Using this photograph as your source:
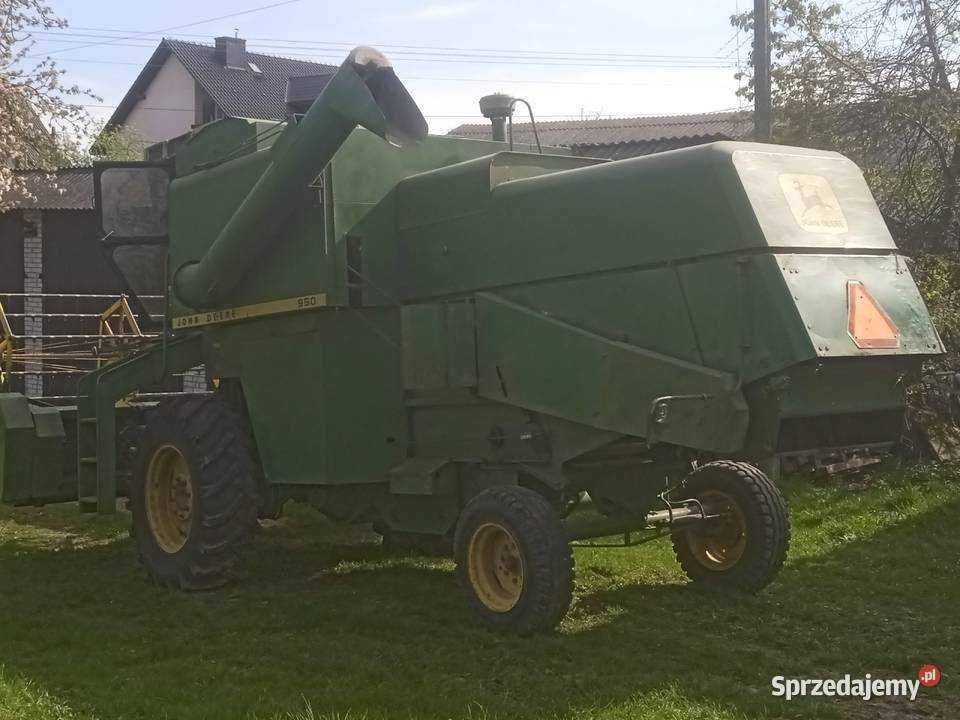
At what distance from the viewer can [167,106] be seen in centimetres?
4488

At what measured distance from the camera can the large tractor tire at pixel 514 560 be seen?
662 cm

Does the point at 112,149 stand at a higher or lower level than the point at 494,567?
higher

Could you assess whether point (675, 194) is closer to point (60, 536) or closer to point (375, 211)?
point (375, 211)

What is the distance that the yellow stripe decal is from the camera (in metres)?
8.04

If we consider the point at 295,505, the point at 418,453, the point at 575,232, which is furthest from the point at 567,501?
the point at 295,505

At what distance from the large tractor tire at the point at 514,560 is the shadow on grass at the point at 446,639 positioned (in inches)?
→ 5.9

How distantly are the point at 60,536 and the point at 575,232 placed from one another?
6075 mm

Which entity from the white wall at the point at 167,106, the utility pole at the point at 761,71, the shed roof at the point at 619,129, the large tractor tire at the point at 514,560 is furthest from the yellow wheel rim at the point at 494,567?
the white wall at the point at 167,106

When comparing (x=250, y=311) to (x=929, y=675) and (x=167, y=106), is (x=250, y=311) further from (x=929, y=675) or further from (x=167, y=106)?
(x=167, y=106)

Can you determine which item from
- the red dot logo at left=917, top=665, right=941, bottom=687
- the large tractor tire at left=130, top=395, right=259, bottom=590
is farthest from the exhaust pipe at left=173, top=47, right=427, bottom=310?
the red dot logo at left=917, top=665, right=941, bottom=687

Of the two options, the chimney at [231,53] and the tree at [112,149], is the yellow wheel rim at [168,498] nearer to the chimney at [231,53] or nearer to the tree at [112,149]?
the tree at [112,149]
